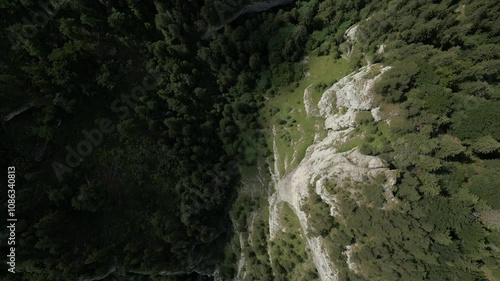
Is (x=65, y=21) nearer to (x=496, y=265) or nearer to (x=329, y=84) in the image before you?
(x=329, y=84)

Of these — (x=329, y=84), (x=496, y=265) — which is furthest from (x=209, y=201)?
(x=496, y=265)
